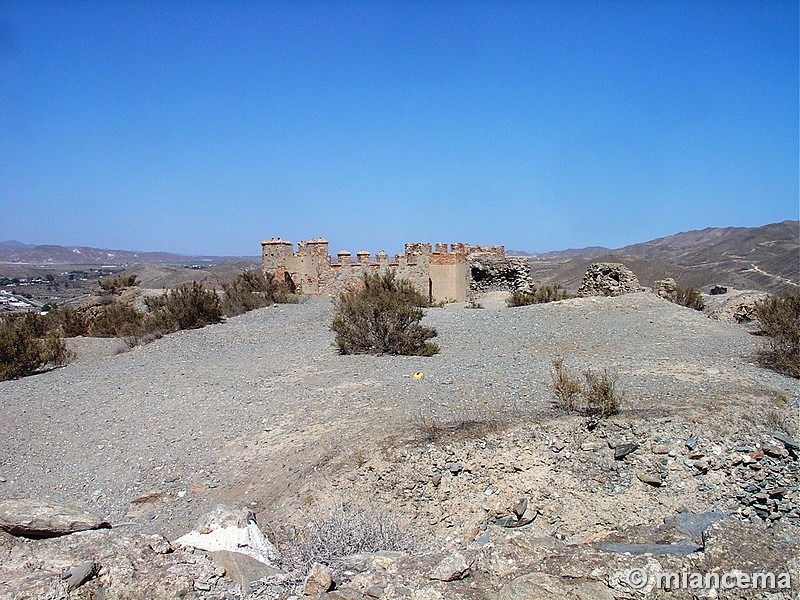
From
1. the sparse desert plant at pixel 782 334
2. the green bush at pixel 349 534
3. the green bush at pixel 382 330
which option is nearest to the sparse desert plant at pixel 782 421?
the sparse desert plant at pixel 782 334

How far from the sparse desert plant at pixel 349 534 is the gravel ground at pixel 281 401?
0.40 m

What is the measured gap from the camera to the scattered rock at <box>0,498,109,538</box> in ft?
12.6

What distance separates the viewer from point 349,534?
4.63 metres

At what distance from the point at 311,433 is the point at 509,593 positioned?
3892 mm

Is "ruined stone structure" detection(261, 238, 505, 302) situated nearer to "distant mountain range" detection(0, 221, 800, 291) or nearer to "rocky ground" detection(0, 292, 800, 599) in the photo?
"rocky ground" detection(0, 292, 800, 599)

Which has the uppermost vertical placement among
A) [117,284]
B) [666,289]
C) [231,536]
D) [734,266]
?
[734,266]

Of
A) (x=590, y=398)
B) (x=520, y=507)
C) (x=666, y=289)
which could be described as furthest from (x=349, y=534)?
(x=666, y=289)

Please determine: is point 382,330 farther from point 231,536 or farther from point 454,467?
point 231,536

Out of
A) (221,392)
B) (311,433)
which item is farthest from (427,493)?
(221,392)

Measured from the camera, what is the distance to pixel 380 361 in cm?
1010

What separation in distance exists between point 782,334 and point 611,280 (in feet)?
29.0

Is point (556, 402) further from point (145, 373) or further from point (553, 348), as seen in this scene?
point (145, 373)

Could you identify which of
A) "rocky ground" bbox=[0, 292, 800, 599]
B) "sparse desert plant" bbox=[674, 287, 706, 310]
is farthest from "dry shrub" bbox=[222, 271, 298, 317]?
"sparse desert plant" bbox=[674, 287, 706, 310]

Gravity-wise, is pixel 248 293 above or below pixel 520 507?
above
